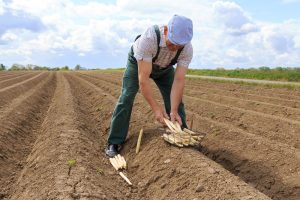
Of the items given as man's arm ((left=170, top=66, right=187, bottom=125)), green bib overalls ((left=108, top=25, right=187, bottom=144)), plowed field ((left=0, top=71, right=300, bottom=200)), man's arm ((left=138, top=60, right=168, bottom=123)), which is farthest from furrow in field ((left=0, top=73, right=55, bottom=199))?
man's arm ((left=170, top=66, right=187, bottom=125))

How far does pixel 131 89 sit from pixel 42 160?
60.6 inches

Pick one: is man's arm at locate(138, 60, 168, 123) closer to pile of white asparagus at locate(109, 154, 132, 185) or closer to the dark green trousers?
the dark green trousers

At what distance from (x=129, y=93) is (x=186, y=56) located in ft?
3.44

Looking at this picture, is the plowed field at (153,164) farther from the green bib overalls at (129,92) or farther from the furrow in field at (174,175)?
the green bib overalls at (129,92)

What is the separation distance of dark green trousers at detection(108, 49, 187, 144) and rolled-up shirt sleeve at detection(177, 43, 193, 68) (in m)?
0.42

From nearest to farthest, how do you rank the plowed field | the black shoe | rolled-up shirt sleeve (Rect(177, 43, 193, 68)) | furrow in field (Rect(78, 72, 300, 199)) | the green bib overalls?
the plowed field, furrow in field (Rect(78, 72, 300, 199)), rolled-up shirt sleeve (Rect(177, 43, 193, 68)), the green bib overalls, the black shoe

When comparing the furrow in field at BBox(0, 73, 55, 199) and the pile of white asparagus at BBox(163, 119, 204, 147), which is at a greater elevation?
the pile of white asparagus at BBox(163, 119, 204, 147)

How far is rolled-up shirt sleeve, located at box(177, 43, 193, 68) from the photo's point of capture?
5609 millimetres

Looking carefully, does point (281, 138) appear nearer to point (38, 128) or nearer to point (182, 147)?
point (182, 147)

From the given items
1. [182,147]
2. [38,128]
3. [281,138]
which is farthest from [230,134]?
[38,128]

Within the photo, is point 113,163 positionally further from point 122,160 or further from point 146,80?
point 146,80

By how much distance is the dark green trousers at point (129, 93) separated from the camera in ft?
20.4

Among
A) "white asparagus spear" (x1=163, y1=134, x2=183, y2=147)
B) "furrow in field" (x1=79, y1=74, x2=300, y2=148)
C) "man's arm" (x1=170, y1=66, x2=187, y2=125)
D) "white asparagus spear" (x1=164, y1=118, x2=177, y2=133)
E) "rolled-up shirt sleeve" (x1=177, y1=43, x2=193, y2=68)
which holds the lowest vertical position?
"furrow in field" (x1=79, y1=74, x2=300, y2=148)

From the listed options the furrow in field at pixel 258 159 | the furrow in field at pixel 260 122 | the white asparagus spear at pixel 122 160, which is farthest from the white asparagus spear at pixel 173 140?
the furrow in field at pixel 260 122
